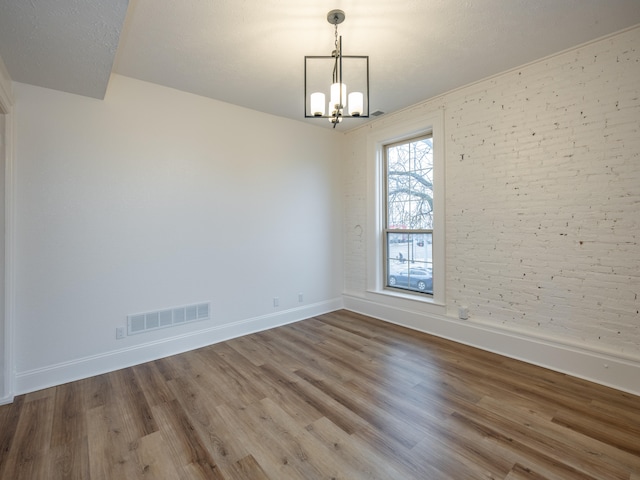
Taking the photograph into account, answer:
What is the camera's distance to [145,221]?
313 cm

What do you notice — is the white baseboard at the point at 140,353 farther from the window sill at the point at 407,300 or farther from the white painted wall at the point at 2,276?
the window sill at the point at 407,300

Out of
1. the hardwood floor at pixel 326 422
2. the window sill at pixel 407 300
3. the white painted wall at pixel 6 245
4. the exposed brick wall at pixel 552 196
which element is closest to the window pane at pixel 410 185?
the exposed brick wall at pixel 552 196

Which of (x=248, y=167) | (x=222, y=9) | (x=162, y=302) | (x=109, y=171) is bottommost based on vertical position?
(x=162, y=302)

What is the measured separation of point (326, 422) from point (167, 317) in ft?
6.91

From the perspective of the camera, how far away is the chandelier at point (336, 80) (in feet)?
7.34

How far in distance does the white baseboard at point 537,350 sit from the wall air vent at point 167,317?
2545 mm

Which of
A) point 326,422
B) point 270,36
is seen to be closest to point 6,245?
point 270,36

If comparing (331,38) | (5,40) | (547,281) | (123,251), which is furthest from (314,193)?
(5,40)

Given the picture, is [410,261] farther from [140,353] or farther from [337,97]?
[140,353]

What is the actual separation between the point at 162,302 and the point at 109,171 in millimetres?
1427

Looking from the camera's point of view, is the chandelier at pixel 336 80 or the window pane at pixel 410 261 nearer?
the chandelier at pixel 336 80

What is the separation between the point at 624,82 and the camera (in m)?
2.48

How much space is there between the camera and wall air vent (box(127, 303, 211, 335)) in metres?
3.08

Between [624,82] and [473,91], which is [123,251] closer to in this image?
[473,91]
